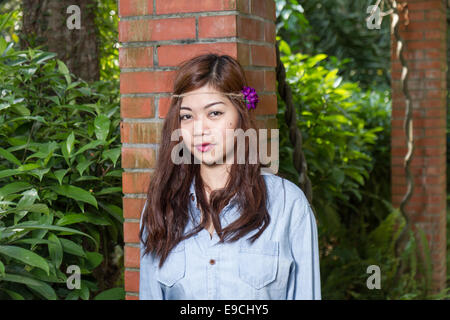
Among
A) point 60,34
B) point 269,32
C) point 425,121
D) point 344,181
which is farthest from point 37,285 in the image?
point 425,121

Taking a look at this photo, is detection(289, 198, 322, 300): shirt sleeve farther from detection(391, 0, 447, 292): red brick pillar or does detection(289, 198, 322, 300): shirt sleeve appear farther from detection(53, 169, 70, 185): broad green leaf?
detection(391, 0, 447, 292): red brick pillar

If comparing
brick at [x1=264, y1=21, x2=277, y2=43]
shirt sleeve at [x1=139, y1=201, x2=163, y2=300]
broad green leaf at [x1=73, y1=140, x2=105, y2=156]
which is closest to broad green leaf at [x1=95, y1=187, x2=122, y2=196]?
broad green leaf at [x1=73, y1=140, x2=105, y2=156]

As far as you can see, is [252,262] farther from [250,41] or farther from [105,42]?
[105,42]

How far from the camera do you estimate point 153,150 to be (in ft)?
7.00

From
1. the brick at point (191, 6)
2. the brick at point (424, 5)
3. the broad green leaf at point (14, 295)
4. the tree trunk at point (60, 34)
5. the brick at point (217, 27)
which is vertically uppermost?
the brick at point (424, 5)

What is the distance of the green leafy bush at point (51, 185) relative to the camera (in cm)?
202

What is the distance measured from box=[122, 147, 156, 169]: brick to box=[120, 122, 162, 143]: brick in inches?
1.4

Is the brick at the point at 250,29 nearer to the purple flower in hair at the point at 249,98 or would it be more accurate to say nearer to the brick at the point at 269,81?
the brick at the point at 269,81

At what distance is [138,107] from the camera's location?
2.14 metres

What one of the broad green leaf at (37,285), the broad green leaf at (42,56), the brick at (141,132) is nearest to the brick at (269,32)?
the brick at (141,132)

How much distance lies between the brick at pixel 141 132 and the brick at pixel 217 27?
39 centimetres

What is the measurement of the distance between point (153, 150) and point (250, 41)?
1.83 ft

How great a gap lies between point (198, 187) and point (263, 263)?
0.34 m

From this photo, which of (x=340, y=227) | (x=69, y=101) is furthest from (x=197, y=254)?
(x=340, y=227)
